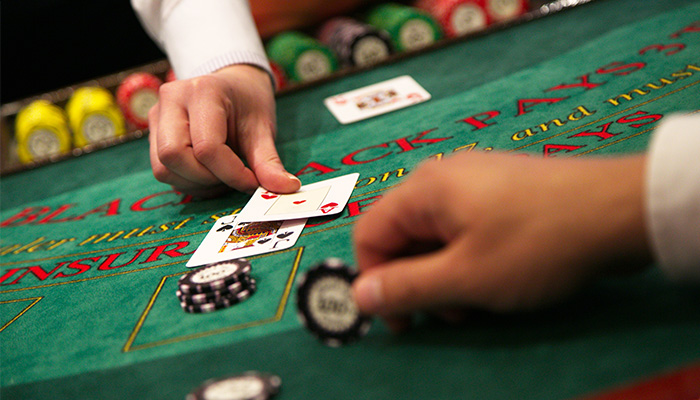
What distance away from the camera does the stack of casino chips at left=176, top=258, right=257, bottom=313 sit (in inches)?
47.1

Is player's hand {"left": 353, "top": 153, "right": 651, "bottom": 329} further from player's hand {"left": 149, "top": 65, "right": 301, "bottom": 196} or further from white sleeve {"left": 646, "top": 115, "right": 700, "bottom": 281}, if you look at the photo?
player's hand {"left": 149, "top": 65, "right": 301, "bottom": 196}

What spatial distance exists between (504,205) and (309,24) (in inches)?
128

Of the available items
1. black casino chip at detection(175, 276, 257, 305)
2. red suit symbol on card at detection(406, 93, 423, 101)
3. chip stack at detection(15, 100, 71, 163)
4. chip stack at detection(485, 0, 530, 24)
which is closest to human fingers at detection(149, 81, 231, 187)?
black casino chip at detection(175, 276, 257, 305)

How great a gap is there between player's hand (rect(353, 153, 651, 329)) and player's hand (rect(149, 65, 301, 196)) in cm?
88

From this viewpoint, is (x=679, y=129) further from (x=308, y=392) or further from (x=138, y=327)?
(x=138, y=327)

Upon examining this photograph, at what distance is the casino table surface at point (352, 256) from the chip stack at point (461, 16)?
0.34 m

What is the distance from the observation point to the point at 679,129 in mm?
792

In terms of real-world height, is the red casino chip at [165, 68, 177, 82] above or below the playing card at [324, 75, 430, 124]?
above

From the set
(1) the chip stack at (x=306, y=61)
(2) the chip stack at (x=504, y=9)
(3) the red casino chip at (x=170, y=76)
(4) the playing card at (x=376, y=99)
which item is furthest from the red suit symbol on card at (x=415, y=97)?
(3) the red casino chip at (x=170, y=76)

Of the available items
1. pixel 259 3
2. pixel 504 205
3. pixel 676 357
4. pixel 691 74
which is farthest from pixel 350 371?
pixel 259 3

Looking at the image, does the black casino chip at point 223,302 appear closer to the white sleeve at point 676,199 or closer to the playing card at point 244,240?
the playing card at point 244,240

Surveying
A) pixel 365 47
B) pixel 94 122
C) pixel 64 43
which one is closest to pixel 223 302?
pixel 365 47

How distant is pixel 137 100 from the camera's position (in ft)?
11.3

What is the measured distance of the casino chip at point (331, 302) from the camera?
0.95 metres
